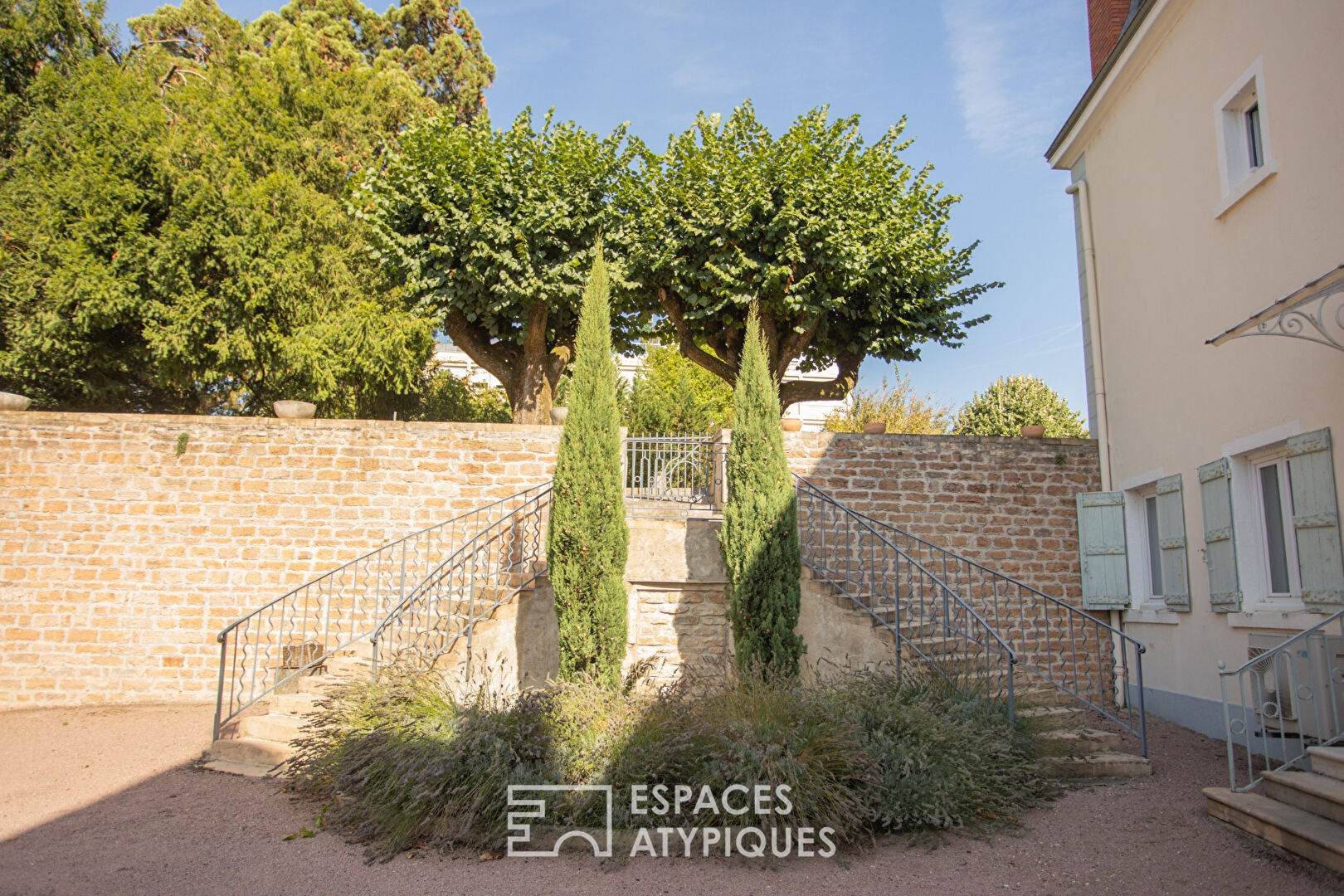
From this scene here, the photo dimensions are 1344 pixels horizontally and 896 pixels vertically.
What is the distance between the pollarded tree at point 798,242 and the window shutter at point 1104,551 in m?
4.31

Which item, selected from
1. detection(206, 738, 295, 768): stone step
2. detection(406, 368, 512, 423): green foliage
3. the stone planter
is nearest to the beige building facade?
detection(206, 738, 295, 768): stone step

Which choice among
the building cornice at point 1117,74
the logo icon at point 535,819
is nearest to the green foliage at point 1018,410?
the building cornice at point 1117,74

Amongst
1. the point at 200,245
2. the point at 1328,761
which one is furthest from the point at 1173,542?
the point at 200,245

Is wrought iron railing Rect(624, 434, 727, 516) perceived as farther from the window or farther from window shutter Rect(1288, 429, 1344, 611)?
window shutter Rect(1288, 429, 1344, 611)

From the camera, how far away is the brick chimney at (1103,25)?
879cm

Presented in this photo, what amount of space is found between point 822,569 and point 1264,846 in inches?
146

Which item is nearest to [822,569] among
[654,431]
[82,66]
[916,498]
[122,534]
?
[916,498]

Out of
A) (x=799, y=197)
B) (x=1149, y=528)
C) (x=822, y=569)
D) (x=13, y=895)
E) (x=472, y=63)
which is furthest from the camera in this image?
(x=472, y=63)

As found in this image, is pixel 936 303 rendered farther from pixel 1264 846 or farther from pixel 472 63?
pixel 472 63

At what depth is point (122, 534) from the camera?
27.7ft

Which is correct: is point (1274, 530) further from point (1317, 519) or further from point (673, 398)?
point (673, 398)

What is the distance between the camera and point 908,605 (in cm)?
731

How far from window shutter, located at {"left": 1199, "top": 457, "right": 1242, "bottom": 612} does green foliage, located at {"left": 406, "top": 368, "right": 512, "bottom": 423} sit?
1301 centimetres

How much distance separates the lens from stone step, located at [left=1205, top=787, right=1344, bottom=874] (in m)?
3.54
